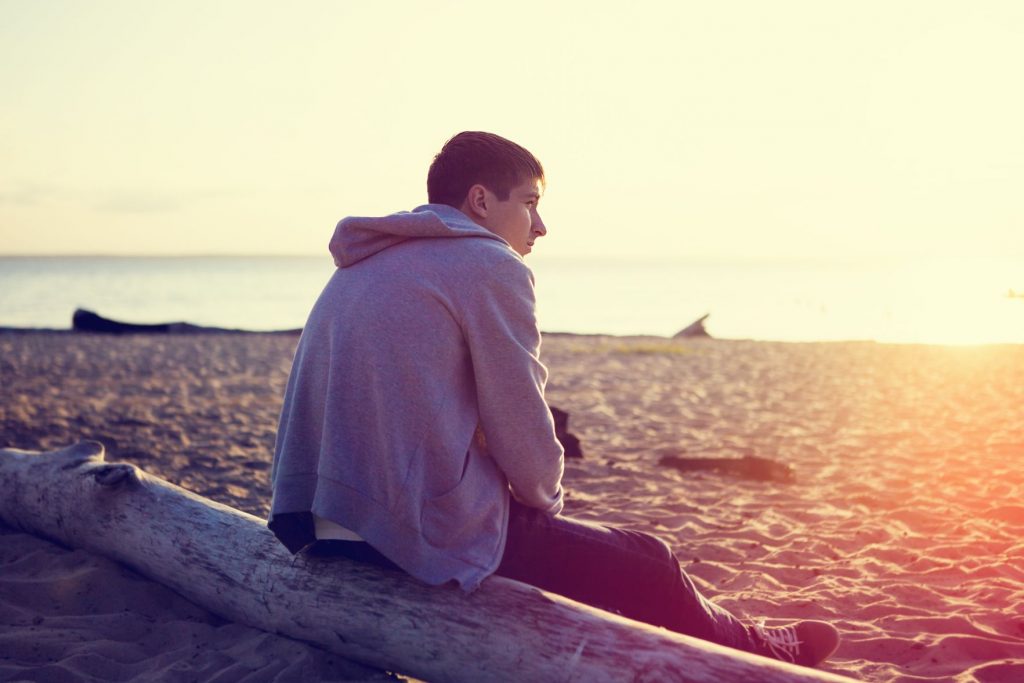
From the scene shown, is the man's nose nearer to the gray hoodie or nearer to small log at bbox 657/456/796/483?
the gray hoodie

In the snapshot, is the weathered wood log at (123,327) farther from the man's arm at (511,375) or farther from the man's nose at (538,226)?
the man's arm at (511,375)

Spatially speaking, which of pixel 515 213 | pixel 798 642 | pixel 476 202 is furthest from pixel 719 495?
pixel 476 202

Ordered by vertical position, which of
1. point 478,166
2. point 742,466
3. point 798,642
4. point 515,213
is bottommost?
point 798,642

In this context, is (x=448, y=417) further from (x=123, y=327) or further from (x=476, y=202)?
(x=123, y=327)

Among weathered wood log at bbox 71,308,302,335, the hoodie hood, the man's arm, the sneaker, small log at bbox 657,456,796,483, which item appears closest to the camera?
the man's arm

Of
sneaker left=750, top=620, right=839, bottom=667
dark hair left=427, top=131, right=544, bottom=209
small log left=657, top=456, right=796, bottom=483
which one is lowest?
sneaker left=750, top=620, right=839, bottom=667

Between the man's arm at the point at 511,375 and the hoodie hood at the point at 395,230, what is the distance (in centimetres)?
22

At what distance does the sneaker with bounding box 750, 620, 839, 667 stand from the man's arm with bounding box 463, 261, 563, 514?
1.06 metres

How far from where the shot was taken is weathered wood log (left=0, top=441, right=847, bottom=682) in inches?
105

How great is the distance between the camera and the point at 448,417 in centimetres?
268

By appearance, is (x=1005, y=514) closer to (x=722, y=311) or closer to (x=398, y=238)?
(x=398, y=238)

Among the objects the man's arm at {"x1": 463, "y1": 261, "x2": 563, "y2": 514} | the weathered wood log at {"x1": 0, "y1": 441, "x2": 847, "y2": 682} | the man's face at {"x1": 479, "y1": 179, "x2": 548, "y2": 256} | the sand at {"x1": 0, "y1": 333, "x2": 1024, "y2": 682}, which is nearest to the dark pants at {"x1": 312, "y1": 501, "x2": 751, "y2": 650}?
the weathered wood log at {"x1": 0, "y1": 441, "x2": 847, "y2": 682}

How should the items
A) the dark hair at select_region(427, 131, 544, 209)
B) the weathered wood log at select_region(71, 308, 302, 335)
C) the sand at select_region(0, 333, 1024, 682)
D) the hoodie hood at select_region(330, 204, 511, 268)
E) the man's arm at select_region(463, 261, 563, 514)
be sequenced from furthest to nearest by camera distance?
the weathered wood log at select_region(71, 308, 302, 335)
the sand at select_region(0, 333, 1024, 682)
the dark hair at select_region(427, 131, 544, 209)
the hoodie hood at select_region(330, 204, 511, 268)
the man's arm at select_region(463, 261, 563, 514)

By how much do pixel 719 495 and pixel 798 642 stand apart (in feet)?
10.2
